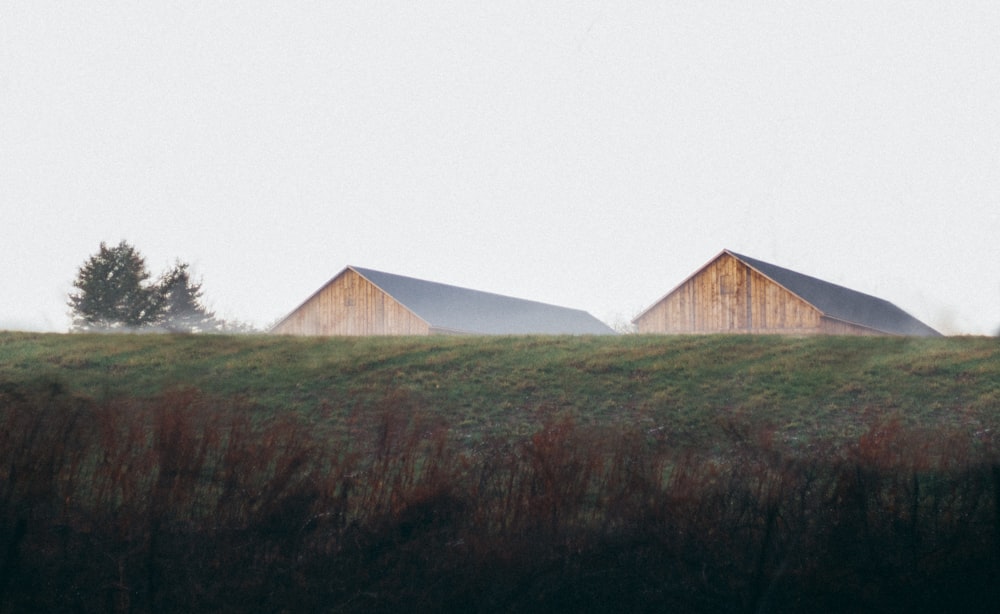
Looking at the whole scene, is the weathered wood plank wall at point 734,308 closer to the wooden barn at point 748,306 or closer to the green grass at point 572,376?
the wooden barn at point 748,306

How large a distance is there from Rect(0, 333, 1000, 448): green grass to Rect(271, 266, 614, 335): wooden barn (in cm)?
1672

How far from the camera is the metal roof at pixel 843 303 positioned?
126 ft

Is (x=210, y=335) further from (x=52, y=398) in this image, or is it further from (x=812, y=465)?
(x=812, y=465)

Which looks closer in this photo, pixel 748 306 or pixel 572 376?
pixel 572 376

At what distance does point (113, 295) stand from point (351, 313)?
12963 millimetres

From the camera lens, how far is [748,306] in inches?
1505

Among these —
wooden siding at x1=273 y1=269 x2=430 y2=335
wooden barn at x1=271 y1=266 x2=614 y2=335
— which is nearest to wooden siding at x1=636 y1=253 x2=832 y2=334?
wooden barn at x1=271 y1=266 x2=614 y2=335

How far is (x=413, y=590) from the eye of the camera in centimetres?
700

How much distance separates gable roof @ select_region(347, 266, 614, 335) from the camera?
42781 mm

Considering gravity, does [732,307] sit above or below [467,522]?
above

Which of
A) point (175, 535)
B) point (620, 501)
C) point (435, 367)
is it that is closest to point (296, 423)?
point (175, 535)

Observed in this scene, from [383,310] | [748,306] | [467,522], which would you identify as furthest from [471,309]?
[467,522]

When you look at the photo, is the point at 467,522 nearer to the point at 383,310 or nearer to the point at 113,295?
the point at 383,310

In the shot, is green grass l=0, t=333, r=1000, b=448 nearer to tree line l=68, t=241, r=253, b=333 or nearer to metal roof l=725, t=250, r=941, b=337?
metal roof l=725, t=250, r=941, b=337
